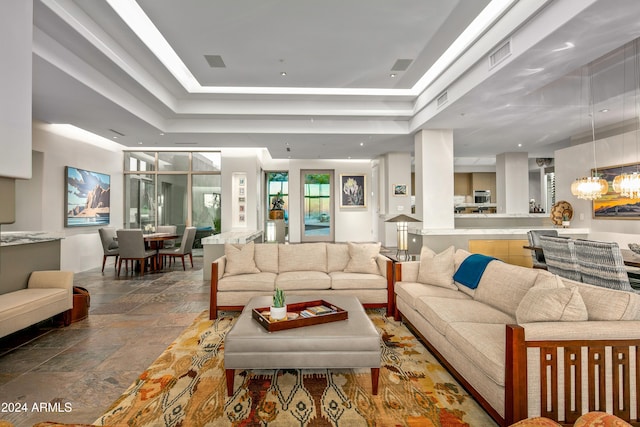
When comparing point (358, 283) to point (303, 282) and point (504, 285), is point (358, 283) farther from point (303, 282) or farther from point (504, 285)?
point (504, 285)

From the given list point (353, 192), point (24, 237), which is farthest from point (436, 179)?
point (24, 237)

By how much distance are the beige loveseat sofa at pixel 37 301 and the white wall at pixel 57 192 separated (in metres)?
1.79

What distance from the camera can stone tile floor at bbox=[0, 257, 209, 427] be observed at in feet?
7.06

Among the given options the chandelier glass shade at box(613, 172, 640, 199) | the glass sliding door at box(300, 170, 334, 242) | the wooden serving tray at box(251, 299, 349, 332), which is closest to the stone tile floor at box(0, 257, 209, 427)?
the wooden serving tray at box(251, 299, 349, 332)

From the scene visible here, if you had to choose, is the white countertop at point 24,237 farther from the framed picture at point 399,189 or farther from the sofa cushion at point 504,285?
the framed picture at point 399,189

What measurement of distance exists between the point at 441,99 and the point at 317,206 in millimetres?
6034

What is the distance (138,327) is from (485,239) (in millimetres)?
5729

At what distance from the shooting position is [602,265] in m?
3.05

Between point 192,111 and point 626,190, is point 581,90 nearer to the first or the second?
point 626,190

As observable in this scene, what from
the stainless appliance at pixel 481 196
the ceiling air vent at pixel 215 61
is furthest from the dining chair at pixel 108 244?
the stainless appliance at pixel 481 196

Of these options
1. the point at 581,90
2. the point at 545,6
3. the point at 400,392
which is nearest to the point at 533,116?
the point at 581,90

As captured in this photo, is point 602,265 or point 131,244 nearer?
point 602,265

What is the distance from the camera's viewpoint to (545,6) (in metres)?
2.80

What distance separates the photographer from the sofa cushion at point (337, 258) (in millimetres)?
4348
